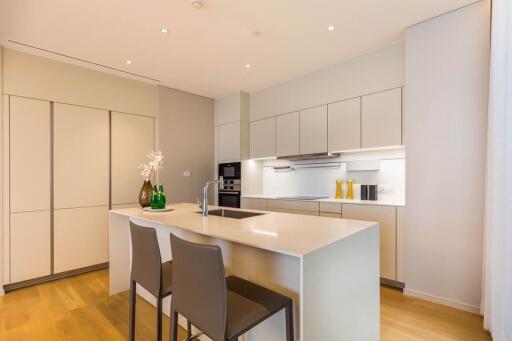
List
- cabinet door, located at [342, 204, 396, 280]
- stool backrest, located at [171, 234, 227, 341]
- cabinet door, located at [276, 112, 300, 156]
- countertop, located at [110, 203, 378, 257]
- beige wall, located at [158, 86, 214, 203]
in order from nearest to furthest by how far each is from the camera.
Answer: stool backrest, located at [171, 234, 227, 341]
countertop, located at [110, 203, 378, 257]
cabinet door, located at [342, 204, 396, 280]
cabinet door, located at [276, 112, 300, 156]
beige wall, located at [158, 86, 214, 203]

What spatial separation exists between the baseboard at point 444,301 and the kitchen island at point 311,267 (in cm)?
114

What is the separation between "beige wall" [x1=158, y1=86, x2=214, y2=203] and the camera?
14.1ft

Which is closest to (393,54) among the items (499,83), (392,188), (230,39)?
(499,83)

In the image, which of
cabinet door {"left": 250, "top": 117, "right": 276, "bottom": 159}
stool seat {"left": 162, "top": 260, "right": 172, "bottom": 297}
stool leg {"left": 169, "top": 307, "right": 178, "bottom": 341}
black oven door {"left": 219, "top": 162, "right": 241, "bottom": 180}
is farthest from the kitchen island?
black oven door {"left": 219, "top": 162, "right": 241, "bottom": 180}

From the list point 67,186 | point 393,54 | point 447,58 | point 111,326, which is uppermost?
point 393,54

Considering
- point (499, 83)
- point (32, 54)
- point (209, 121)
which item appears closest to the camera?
point (499, 83)

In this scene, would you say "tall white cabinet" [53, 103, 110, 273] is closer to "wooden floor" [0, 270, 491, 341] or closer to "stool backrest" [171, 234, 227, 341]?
"wooden floor" [0, 270, 491, 341]

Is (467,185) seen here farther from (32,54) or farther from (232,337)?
(32,54)

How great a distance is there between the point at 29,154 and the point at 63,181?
46 centimetres

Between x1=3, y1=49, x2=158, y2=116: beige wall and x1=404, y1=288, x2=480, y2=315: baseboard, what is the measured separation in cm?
412

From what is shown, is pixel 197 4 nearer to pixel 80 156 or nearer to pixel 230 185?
pixel 80 156

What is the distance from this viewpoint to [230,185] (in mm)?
4625

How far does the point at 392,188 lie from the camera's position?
3.29 m

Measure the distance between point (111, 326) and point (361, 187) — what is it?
306 centimetres
